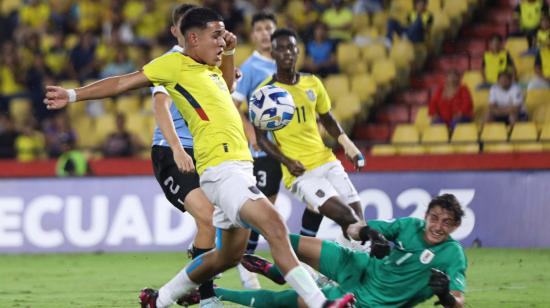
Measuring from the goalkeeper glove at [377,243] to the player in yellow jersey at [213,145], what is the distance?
14cm

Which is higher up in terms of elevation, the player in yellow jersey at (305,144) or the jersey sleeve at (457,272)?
the player in yellow jersey at (305,144)

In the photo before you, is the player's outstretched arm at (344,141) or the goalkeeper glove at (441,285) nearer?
the goalkeeper glove at (441,285)

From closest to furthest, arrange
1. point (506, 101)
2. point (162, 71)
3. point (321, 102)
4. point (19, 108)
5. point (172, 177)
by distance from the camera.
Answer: point (162, 71) < point (172, 177) < point (321, 102) < point (506, 101) < point (19, 108)

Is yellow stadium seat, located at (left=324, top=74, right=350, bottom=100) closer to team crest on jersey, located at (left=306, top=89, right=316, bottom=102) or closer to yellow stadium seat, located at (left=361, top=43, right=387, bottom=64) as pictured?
yellow stadium seat, located at (left=361, top=43, right=387, bottom=64)

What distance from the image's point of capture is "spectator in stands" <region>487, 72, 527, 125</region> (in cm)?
1576

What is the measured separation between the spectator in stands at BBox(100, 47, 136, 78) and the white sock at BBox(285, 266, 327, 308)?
13.5m

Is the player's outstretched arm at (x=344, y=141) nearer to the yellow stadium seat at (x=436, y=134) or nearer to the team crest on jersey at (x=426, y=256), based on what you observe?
the team crest on jersey at (x=426, y=256)

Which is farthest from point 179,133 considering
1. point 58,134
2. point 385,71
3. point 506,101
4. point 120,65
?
point 120,65

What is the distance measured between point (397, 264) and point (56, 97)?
2.53 meters

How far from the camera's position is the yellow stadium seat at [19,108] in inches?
802

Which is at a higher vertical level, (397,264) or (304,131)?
(304,131)

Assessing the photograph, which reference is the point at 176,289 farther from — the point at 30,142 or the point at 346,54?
the point at 30,142

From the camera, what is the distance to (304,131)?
10.4 m

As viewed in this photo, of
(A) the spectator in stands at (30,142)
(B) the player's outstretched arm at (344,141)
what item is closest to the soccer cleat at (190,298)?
(B) the player's outstretched arm at (344,141)
